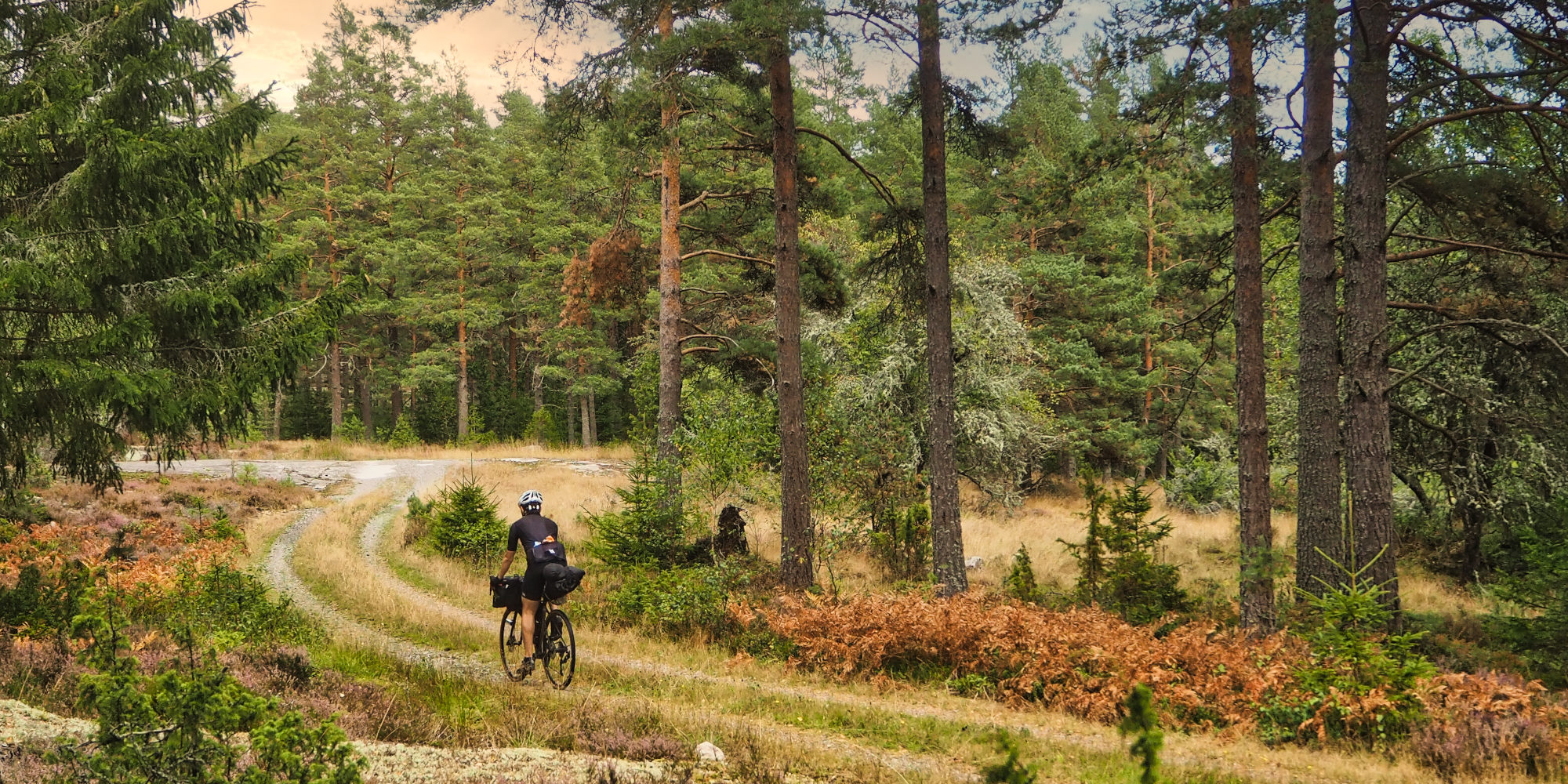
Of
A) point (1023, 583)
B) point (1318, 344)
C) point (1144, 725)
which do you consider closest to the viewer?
point (1144, 725)

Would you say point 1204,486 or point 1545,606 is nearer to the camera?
point 1545,606

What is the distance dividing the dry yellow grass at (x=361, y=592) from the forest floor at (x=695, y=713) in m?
0.04

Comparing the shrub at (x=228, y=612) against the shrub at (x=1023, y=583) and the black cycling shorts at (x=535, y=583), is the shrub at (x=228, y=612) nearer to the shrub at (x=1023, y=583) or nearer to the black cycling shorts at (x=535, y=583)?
the black cycling shorts at (x=535, y=583)

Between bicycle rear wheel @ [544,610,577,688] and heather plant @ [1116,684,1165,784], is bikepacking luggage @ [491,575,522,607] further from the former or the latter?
heather plant @ [1116,684,1165,784]

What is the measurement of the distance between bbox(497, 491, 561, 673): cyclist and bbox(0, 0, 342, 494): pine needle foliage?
4.35m

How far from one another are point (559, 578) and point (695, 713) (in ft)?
6.67

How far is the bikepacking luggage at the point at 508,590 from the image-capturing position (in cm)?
907

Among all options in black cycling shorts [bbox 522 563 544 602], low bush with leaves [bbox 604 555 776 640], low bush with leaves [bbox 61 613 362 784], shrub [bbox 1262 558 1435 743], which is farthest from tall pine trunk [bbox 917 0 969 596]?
low bush with leaves [bbox 61 613 362 784]

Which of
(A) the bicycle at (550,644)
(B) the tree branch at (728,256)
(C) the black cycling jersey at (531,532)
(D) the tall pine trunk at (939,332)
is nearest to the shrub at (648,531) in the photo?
(B) the tree branch at (728,256)

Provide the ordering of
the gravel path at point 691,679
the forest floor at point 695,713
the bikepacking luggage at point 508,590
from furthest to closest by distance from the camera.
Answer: the bikepacking luggage at point 508,590 < the gravel path at point 691,679 < the forest floor at point 695,713

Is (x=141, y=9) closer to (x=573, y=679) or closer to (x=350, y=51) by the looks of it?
(x=573, y=679)

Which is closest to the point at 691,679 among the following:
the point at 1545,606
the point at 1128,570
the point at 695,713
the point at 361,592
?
the point at 695,713

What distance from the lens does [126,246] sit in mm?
9898

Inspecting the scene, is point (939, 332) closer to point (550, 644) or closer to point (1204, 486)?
point (550, 644)
